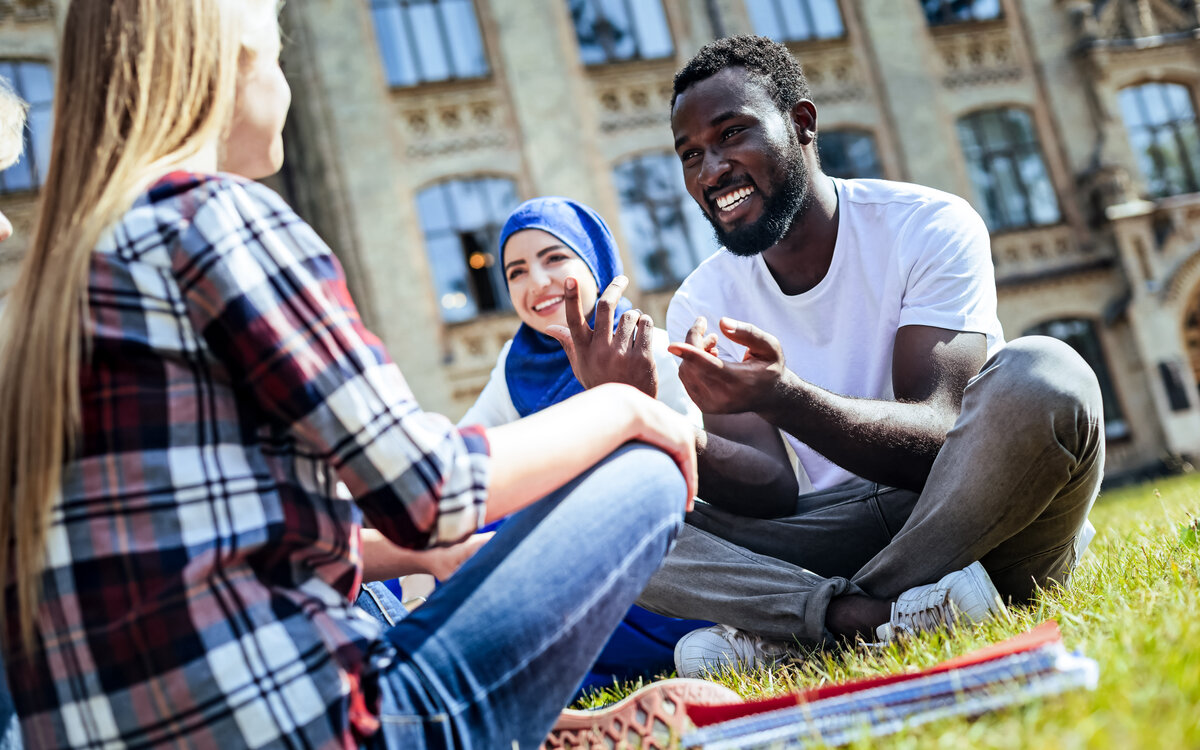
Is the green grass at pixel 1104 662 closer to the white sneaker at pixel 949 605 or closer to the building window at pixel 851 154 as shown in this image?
the white sneaker at pixel 949 605

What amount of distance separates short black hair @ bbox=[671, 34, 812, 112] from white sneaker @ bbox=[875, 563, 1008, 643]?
1944mm

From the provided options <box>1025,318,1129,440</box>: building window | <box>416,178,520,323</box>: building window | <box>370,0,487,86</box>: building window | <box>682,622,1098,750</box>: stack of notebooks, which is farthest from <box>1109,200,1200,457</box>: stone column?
<box>682,622,1098,750</box>: stack of notebooks

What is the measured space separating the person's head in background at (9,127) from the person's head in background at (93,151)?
1.35 m

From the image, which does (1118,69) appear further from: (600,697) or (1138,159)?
(600,697)

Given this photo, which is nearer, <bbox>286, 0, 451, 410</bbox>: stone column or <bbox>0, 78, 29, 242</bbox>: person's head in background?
<bbox>0, 78, 29, 242</bbox>: person's head in background

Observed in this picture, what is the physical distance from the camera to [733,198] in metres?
3.55

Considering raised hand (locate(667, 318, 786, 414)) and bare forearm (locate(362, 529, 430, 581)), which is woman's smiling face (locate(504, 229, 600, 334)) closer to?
raised hand (locate(667, 318, 786, 414))

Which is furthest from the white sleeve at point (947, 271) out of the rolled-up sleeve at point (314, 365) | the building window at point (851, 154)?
the building window at point (851, 154)

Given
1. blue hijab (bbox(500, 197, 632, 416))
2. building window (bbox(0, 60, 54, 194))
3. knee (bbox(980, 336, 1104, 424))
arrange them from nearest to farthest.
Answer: knee (bbox(980, 336, 1104, 424))
blue hijab (bbox(500, 197, 632, 416))
building window (bbox(0, 60, 54, 194))

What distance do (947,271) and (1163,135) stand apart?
17.0 metres

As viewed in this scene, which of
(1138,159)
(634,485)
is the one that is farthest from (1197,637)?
(1138,159)

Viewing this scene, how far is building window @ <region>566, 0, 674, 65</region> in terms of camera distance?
1534cm

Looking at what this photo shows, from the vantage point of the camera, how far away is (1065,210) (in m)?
16.6

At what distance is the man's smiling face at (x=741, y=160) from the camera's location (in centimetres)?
342
